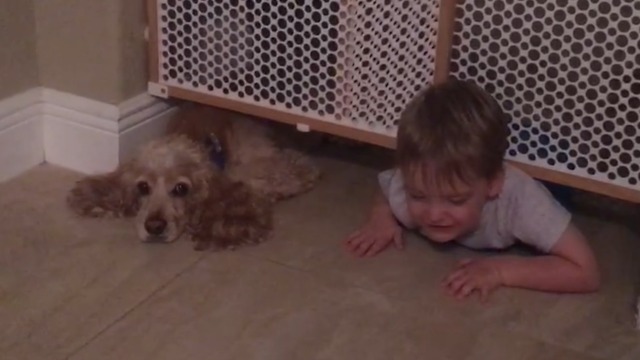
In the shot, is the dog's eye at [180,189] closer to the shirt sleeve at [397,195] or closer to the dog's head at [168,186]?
the dog's head at [168,186]

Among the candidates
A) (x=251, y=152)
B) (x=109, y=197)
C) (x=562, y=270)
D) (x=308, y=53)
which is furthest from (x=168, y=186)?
(x=562, y=270)

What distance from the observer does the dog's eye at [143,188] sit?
1.72m

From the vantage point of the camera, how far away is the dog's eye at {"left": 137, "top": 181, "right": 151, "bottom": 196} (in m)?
1.72

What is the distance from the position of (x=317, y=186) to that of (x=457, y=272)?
1.40 feet

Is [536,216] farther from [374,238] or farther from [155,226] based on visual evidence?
[155,226]

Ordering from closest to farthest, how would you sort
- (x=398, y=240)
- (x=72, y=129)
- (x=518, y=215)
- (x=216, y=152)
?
(x=518, y=215) → (x=398, y=240) → (x=216, y=152) → (x=72, y=129)

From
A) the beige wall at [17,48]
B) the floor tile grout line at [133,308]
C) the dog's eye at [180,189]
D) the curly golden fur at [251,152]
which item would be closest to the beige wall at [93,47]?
the beige wall at [17,48]

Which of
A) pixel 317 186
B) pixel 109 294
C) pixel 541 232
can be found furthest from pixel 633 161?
pixel 109 294

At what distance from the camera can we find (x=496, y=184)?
5.22 feet

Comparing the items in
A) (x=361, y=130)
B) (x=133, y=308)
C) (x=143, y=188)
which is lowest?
(x=133, y=308)

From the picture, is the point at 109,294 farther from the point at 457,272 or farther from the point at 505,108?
the point at 505,108

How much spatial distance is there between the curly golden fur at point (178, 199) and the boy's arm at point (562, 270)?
17.4 inches

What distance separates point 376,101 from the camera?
1708 millimetres

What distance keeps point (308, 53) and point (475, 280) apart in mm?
491
